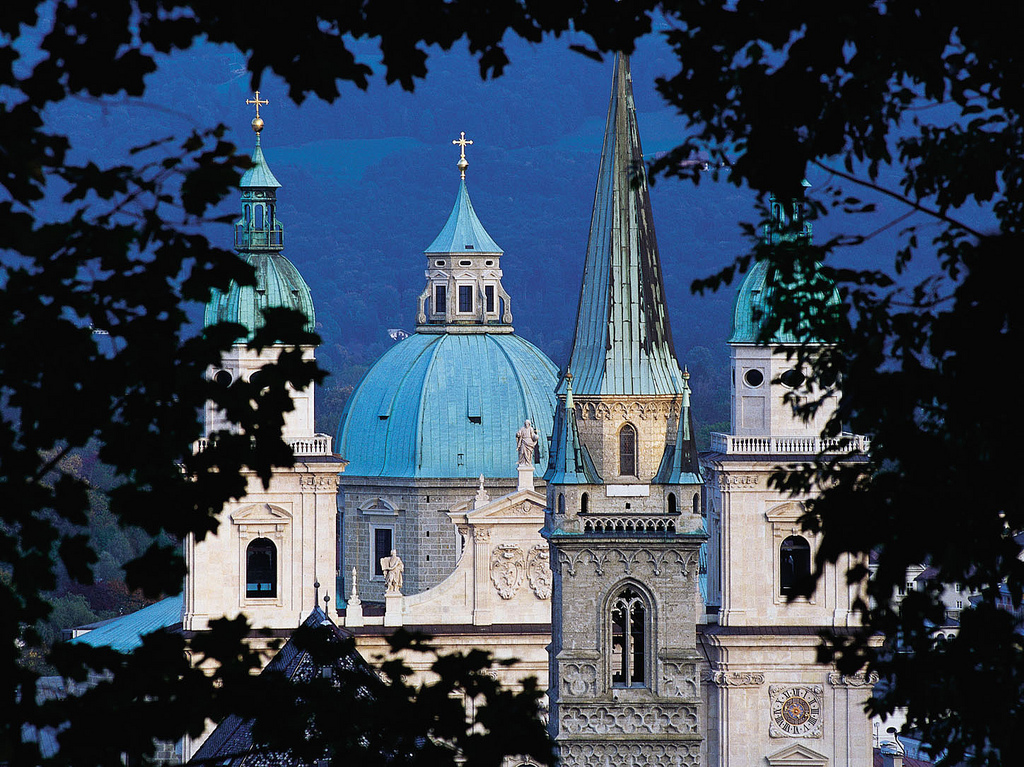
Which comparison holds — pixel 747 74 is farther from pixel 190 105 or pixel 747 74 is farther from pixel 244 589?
pixel 190 105

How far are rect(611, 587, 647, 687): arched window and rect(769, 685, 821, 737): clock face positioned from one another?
26.0 feet

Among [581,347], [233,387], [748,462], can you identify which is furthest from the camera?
[748,462]

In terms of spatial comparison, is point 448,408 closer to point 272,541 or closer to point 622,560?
point 272,541

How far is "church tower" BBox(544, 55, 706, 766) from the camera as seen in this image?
56312 millimetres

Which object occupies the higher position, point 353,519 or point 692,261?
point 692,261

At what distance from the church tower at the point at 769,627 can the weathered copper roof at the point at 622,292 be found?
20.9 ft

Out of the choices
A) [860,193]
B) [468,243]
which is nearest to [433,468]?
[468,243]

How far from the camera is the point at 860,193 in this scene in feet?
327

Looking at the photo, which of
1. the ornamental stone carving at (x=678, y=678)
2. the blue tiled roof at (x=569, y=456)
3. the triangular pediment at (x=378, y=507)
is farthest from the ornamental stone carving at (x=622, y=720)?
the triangular pediment at (x=378, y=507)

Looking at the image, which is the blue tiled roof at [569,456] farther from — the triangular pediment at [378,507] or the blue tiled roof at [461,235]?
the blue tiled roof at [461,235]

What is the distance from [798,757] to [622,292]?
15.6 m

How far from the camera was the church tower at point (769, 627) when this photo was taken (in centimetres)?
6350

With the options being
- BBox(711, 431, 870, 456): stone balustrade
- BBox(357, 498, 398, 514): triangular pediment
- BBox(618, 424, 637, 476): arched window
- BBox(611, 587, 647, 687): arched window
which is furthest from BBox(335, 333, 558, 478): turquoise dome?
BBox(611, 587, 647, 687): arched window

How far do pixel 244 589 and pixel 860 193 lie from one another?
43895 millimetres
